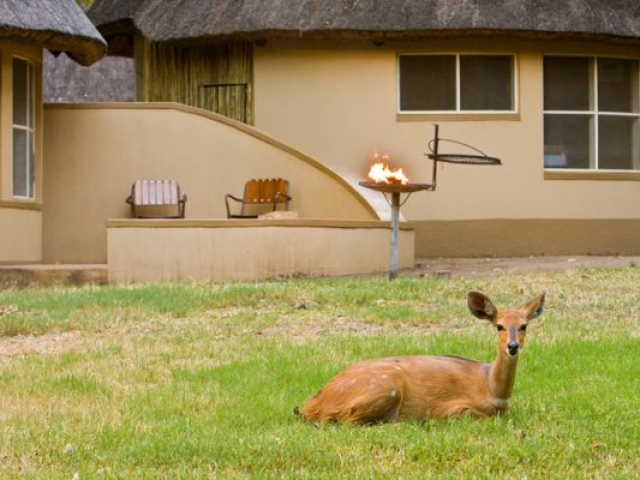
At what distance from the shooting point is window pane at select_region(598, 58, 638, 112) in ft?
75.5

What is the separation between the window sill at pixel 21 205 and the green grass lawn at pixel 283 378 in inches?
90.3

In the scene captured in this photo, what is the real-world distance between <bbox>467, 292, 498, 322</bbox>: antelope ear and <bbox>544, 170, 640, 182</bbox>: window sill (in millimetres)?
15093

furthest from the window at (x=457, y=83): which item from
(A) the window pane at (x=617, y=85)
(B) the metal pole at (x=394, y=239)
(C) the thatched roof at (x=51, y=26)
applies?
(B) the metal pole at (x=394, y=239)

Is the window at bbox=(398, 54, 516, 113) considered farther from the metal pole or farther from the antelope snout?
the antelope snout

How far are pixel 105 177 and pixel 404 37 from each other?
206 inches

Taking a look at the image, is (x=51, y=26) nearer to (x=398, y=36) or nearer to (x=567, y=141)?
(x=398, y=36)

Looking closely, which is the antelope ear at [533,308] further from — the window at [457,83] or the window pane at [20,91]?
the window at [457,83]

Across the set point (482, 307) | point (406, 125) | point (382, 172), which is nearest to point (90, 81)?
point (406, 125)

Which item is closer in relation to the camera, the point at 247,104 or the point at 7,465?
the point at 7,465

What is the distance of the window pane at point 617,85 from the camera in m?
23.0

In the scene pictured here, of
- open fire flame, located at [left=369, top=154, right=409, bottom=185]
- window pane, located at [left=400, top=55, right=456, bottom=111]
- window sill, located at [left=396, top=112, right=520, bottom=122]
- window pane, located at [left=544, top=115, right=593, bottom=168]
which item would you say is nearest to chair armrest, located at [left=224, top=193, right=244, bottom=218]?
open fire flame, located at [left=369, top=154, right=409, bottom=185]

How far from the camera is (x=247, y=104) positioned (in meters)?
22.7

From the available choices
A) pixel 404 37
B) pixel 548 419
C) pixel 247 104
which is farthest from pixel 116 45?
pixel 548 419

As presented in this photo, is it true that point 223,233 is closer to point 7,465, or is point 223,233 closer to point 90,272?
point 90,272
